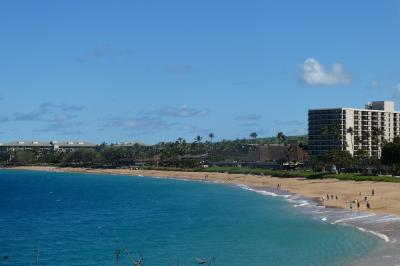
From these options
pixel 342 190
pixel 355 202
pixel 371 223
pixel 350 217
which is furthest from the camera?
pixel 342 190

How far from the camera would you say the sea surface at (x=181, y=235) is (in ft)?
162

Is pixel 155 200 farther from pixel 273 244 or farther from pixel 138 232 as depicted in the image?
pixel 273 244

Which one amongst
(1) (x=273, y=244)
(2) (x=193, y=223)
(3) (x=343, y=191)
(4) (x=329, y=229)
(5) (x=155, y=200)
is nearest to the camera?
(1) (x=273, y=244)

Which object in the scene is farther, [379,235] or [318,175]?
[318,175]

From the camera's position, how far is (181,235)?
61.9m

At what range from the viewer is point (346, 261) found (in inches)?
1834

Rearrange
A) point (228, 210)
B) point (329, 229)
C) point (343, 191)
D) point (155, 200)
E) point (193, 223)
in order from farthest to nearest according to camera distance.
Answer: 1. point (155, 200)
2. point (343, 191)
3. point (228, 210)
4. point (193, 223)
5. point (329, 229)

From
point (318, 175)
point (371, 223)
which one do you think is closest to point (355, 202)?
point (371, 223)

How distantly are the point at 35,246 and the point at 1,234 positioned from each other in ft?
41.9

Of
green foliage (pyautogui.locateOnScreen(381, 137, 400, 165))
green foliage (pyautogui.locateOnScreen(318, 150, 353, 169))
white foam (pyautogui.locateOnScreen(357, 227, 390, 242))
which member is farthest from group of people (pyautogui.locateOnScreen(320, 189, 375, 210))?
green foliage (pyautogui.locateOnScreen(318, 150, 353, 169))

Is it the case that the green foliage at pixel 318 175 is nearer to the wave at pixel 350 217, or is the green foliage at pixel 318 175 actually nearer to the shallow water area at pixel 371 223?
the shallow water area at pixel 371 223

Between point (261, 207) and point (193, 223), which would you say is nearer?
point (193, 223)

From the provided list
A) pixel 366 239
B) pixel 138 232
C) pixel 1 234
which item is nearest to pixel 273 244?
pixel 366 239

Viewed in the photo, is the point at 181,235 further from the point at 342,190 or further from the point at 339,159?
the point at 339,159
